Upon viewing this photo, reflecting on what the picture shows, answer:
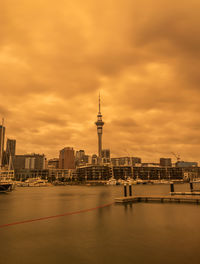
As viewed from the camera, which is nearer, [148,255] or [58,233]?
[148,255]

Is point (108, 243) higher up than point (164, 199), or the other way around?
point (164, 199)

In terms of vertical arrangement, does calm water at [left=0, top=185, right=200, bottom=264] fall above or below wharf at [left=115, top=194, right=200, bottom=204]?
below

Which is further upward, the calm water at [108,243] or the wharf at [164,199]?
the wharf at [164,199]

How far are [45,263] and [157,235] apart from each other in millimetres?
9874

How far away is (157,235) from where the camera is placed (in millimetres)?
18969

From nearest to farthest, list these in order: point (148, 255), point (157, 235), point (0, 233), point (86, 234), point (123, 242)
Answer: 1. point (148, 255)
2. point (123, 242)
3. point (157, 235)
4. point (86, 234)
5. point (0, 233)

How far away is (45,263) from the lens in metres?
13.2

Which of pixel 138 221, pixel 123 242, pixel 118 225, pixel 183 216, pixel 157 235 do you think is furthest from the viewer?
pixel 183 216

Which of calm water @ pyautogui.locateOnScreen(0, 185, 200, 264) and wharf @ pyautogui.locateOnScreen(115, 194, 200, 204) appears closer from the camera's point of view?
calm water @ pyautogui.locateOnScreen(0, 185, 200, 264)

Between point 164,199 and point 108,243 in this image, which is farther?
point 164,199

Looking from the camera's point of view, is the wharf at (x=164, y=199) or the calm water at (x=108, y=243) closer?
Answer: the calm water at (x=108, y=243)

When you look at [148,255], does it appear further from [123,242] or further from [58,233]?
[58,233]

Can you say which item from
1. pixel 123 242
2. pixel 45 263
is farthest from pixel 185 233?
pixel 45 263

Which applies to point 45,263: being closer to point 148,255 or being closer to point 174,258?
point 148,255
